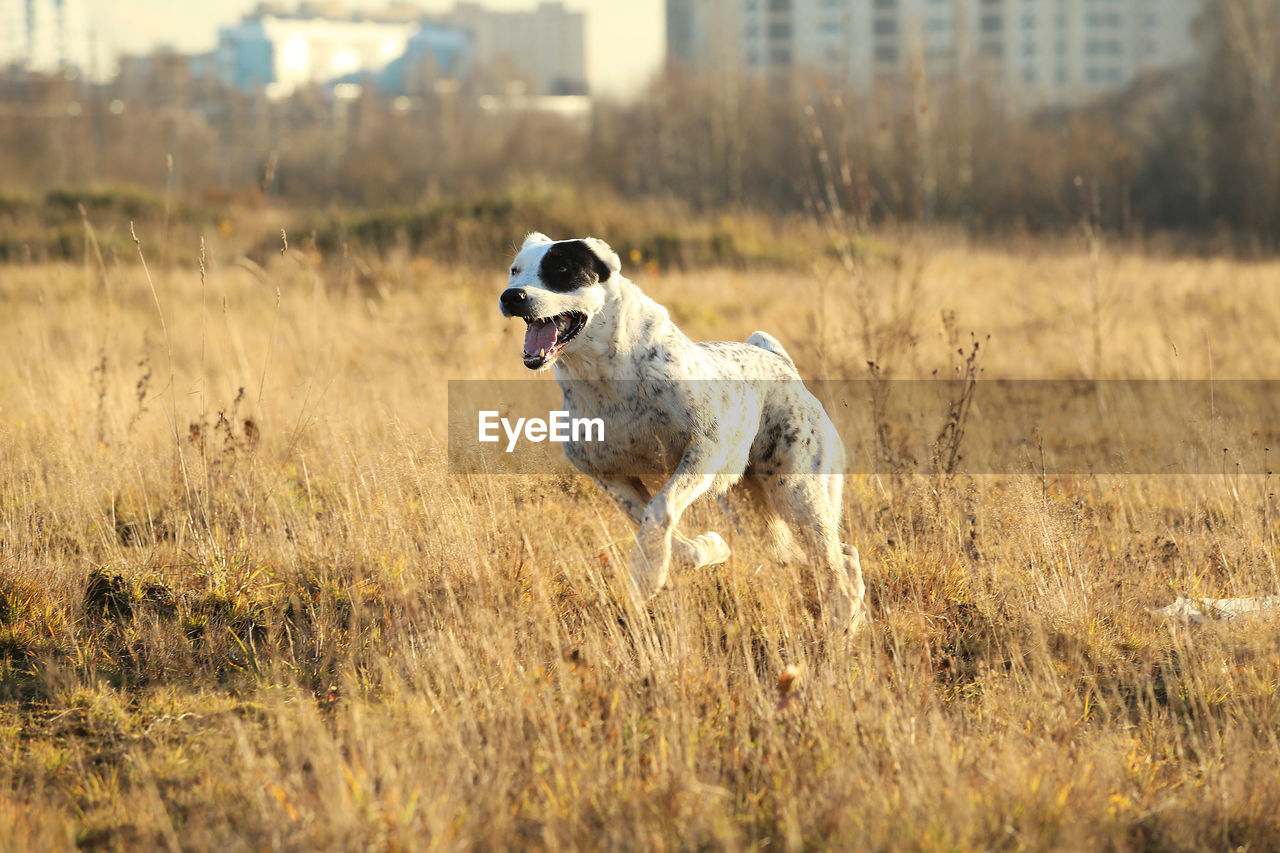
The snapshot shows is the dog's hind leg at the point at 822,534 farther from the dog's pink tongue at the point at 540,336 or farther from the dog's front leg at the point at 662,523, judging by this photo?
the dog's pink tongue at the point at 540,336

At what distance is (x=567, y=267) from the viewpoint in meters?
3.87

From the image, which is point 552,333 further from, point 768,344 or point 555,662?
point 768,344

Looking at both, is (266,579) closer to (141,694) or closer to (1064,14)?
(141,694)

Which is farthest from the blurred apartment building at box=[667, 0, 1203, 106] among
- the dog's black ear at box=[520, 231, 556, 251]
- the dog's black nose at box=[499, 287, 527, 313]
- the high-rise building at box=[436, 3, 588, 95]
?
the dog's black nose at box=[499, 287, 527, 313]

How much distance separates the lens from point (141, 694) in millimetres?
3869

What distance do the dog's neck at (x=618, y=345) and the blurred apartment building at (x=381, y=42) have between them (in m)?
108

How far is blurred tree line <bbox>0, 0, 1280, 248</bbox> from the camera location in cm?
3203

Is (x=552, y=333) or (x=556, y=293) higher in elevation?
(x=556, y=293)

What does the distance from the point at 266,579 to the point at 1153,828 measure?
3.61 metres

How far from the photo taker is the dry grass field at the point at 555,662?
294 centimetres

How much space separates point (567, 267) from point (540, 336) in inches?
10.6

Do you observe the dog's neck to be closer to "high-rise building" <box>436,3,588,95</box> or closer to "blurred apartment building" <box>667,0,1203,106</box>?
"blurred apartment building" <box>667,0,1203,106</box>

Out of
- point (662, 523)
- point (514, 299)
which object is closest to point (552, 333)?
point (514, 299)

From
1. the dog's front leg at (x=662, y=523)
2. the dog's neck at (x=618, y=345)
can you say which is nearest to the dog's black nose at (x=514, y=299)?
the dog's neck at (x=618, y=345)
